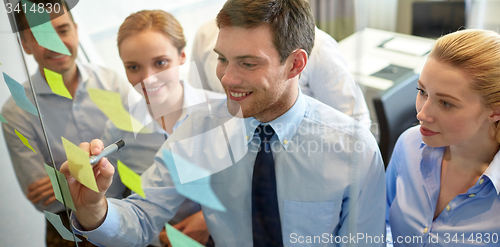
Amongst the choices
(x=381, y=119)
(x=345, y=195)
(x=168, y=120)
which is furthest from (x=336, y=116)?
(x=381, y=119)

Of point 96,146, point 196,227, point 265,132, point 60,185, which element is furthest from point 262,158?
point 60,185

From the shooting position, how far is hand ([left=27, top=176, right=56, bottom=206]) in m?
0.73

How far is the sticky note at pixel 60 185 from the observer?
0.65 meters

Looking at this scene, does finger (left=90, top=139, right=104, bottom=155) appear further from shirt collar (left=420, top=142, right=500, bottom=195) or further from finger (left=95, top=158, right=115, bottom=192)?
shirt collar (left=420, top=142, right=500, bottom=195)

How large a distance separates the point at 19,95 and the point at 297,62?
492mm

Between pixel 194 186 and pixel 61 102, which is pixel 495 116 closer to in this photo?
pixel 194 186

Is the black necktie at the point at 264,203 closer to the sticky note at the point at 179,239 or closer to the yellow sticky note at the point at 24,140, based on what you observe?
the sticky note at the point at 179,239

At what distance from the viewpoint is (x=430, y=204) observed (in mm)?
813

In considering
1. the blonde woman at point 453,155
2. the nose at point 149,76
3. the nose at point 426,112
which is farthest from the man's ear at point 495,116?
the nose at point 149,76

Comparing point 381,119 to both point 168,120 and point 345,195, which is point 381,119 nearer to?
point 345,195

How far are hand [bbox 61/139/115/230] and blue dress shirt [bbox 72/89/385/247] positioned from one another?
0.02m

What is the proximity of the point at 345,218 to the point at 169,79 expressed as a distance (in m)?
0.38

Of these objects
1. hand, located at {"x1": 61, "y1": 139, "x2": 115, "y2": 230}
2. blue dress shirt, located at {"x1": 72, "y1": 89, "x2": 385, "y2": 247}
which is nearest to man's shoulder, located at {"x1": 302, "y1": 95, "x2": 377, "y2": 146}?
blue dress shirt, located at {"x1": 72, "y1": 89, "x2": 385, "y2": 247}

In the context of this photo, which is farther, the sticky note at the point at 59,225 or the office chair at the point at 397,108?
the office chair at the point at 397,108
